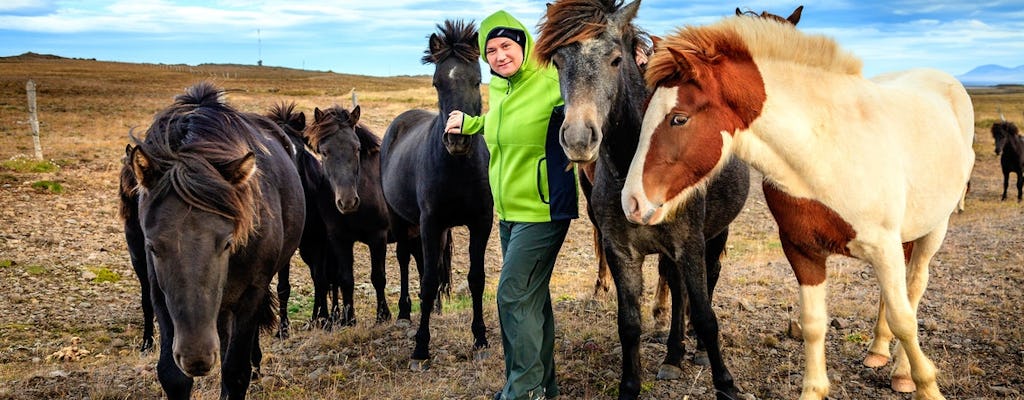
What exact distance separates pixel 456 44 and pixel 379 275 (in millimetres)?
2881

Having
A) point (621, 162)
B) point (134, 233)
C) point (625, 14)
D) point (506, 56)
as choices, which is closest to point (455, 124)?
point (506, 56)

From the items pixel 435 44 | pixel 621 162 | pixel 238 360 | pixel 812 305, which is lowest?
pixel 238 360

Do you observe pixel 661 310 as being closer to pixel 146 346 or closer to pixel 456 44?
pixel 456 44

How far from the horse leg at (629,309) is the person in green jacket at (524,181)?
40cm

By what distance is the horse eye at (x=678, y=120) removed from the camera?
3199mm

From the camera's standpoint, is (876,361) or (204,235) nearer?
(204,235)

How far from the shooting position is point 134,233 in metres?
5.61

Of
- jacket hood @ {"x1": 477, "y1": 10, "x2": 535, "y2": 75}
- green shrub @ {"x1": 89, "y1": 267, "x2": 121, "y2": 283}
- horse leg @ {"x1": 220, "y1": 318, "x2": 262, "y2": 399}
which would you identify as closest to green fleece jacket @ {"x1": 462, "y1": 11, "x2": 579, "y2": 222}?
jacket hood @ {"x1": 477, "y1": 10, "x2": 535, "y2": 75}

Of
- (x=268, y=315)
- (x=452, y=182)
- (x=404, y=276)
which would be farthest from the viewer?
(x=404, y=276)

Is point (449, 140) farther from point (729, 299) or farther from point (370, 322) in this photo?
point (729, 299)

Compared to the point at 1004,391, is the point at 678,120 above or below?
above

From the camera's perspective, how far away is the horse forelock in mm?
3158

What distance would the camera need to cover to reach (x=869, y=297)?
6.85 meters

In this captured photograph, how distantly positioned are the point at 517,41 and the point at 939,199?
2570 millimetres
